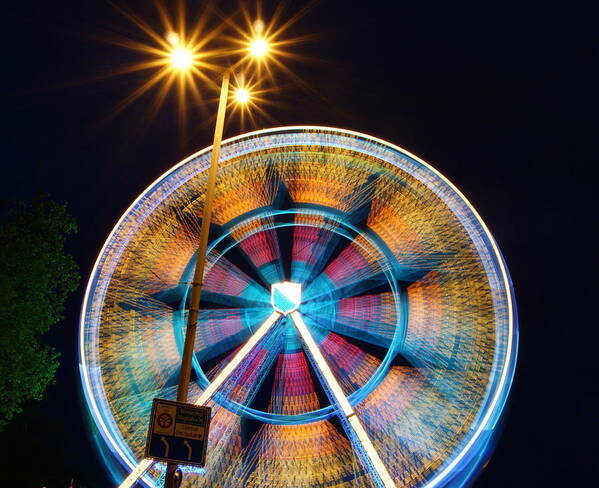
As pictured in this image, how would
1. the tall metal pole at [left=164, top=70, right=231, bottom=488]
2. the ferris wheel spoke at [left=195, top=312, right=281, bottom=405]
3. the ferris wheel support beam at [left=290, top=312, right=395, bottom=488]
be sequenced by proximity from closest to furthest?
the tall metal pole at [left=164, top=70, right=231, bottom=488] < the ferris wheel support beam at [left=290, top=312, right=395, bottom=488] < the ferris wheel spoke at [left=195, top=312, right=281, bottom=405]

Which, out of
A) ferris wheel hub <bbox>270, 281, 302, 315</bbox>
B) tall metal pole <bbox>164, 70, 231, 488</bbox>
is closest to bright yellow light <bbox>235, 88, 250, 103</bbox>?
tall metal pole <bbox>164, 70, 231, 488</bbox>

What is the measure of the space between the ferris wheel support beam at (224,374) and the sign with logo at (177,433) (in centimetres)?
268

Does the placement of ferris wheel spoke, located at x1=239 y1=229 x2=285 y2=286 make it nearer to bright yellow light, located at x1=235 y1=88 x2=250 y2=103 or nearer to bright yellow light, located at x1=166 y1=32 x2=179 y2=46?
bright yellow light, located at x1=235 y1=88 x2=250 y2=103

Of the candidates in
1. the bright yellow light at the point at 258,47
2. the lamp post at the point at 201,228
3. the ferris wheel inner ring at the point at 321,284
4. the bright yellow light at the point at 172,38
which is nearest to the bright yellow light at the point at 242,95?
the lamp post at the point at 201,228

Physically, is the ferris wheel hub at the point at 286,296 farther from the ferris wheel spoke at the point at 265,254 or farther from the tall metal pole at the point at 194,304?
the tall metal pole at the point at 194,304

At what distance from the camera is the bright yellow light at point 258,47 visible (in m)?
6.25

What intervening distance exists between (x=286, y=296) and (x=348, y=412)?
267 centimetres

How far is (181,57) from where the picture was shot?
623 cm

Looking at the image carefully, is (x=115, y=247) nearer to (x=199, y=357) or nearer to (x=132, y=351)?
(x=132, y=351)

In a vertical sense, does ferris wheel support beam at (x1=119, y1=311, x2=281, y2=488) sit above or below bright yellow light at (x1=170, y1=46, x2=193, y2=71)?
below

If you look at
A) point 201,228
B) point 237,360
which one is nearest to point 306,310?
point 237,360

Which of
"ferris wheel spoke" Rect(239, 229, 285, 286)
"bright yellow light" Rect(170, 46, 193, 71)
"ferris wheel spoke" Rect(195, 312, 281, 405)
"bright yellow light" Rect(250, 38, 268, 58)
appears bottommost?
"ferris wheel spoke" Rect(195, 312, 281, 405)

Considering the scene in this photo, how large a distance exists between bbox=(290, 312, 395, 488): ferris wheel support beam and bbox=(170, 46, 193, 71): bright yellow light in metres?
4.63

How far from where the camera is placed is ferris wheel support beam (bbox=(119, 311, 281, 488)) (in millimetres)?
6465
